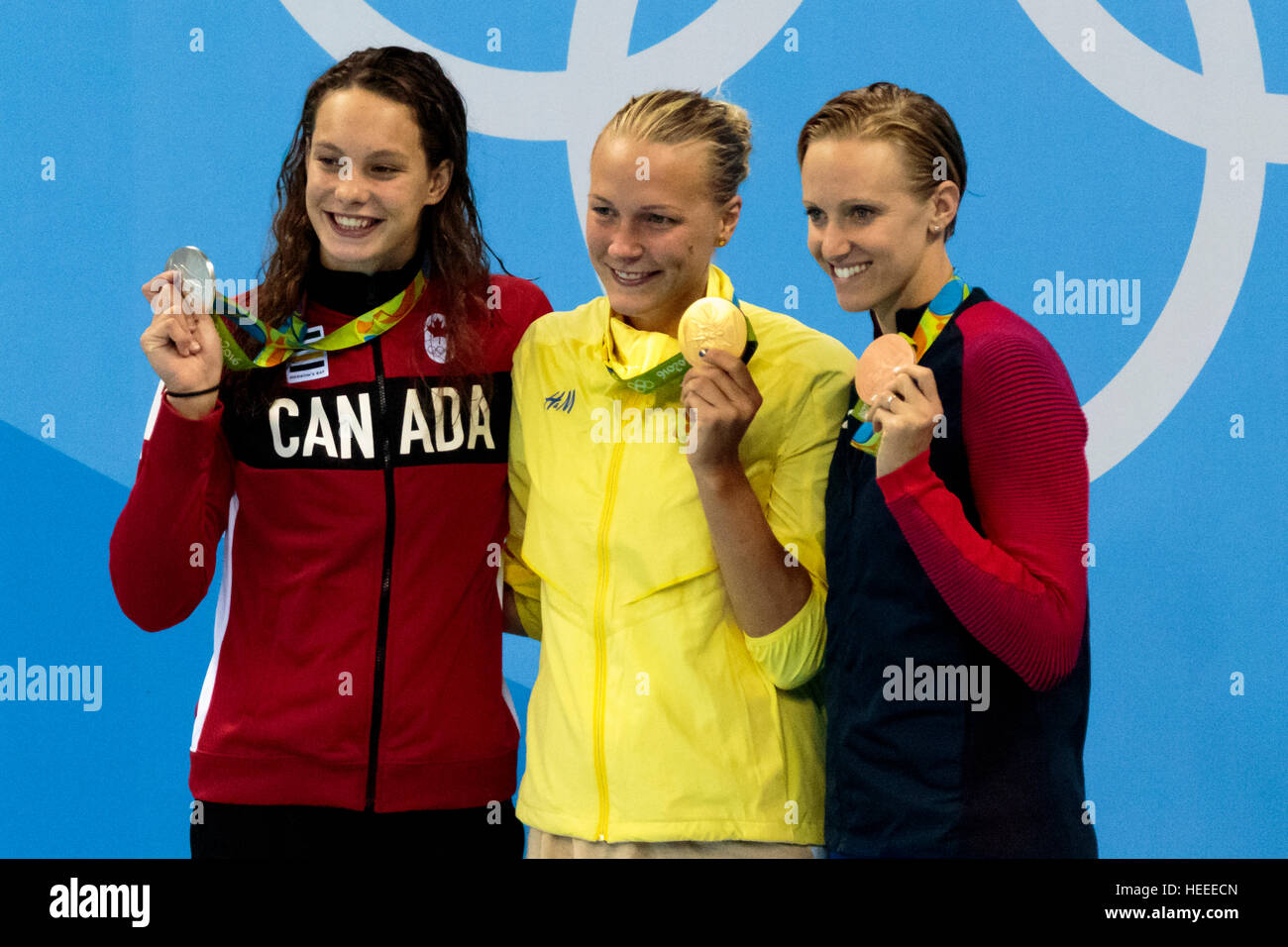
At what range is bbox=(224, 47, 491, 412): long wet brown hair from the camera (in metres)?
2.55

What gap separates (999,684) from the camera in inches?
86.4

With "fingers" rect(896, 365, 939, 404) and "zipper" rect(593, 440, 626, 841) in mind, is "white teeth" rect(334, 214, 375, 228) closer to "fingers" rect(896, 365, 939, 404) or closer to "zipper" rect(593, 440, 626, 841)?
"zipper" rect(593, 440, 626, 841)

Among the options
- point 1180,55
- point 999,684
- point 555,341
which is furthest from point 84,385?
point 1180,55

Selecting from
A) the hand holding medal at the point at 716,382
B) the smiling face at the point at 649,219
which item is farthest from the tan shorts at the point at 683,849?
the smiling face at the point at 649,219

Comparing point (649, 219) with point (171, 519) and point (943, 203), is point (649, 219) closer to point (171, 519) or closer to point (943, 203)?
point (943, 203)

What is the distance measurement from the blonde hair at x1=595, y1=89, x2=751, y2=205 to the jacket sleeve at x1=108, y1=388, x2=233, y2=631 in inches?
33.3

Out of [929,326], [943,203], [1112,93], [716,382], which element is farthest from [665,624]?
[1112,93]

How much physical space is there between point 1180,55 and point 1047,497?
2238mm

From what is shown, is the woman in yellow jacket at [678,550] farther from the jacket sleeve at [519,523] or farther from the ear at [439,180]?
the ear at [439,180]

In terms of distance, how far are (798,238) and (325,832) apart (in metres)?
2.12

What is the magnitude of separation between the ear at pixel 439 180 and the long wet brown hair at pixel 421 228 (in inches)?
0.5

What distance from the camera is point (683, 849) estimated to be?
7.66 feet

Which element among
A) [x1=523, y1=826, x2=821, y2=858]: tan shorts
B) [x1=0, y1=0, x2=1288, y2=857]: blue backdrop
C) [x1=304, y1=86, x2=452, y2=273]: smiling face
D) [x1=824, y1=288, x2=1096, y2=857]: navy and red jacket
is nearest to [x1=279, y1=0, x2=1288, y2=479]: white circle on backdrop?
[x1=0, y1=0, x2=1288, y2=857]: blue backdrop
